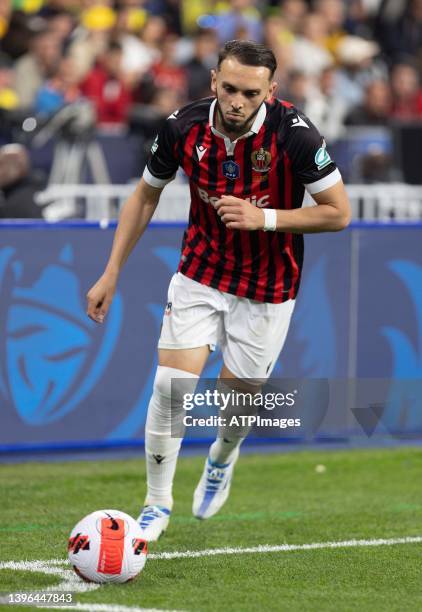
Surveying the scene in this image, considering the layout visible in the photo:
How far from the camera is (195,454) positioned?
9.84m

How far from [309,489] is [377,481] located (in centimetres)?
54

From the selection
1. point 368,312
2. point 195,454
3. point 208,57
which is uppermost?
point 208,57

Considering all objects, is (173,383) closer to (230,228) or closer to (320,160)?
(230,228)

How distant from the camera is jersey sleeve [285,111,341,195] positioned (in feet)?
21.4

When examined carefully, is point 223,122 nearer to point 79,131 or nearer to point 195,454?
point 195,454

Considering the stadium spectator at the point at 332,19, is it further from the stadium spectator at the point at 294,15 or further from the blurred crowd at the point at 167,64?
the stadium spectator at the point at 294,15

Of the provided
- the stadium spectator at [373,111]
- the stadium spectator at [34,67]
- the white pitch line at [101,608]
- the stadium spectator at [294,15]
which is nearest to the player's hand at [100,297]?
the white pitch line at [101,608]

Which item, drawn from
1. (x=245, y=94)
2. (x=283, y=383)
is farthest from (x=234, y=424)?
(x=283, y=383)

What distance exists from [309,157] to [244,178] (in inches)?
13.7

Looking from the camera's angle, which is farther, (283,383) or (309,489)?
(283,383)

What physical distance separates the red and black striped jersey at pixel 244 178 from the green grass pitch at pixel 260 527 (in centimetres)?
137

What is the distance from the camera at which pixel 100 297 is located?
262 inches

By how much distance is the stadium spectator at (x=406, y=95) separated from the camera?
17766mm

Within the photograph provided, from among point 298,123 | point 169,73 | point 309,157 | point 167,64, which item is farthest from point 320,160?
point 167,64
